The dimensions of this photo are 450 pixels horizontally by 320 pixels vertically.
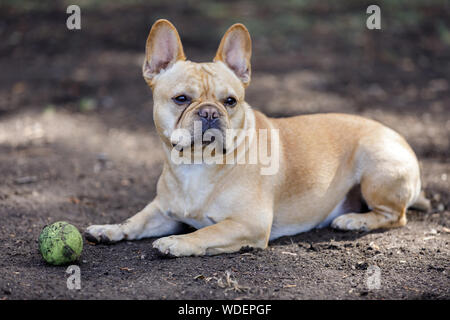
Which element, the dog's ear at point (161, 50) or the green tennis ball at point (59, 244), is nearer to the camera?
the green tennis ball at point (59, 244)

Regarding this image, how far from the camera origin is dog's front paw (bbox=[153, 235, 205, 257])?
4059 millimetres

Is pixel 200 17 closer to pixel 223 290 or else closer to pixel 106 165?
pixel 106 165

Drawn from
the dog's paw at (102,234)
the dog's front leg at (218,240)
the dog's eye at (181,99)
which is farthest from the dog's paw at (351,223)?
the dog's paw at (102,234)

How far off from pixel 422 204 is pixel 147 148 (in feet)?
12.0

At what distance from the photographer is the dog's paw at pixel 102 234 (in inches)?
177

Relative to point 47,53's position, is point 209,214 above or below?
below

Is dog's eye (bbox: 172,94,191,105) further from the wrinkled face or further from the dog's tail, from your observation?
the dog's tail

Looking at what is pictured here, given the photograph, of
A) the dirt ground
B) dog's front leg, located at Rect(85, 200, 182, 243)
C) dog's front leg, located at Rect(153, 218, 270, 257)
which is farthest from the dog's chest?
the dirt ground

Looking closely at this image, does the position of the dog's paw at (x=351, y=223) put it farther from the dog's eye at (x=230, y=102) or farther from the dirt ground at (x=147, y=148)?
the dog's eye at (x=230, y=102)

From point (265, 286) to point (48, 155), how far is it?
4.20m

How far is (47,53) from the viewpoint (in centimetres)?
1094

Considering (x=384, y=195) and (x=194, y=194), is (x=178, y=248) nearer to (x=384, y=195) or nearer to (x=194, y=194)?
(x=194, y=194)

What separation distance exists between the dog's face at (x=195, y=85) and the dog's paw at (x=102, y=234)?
0.93 m

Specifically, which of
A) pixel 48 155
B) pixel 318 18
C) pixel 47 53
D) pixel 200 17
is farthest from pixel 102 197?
pixel 318 18
